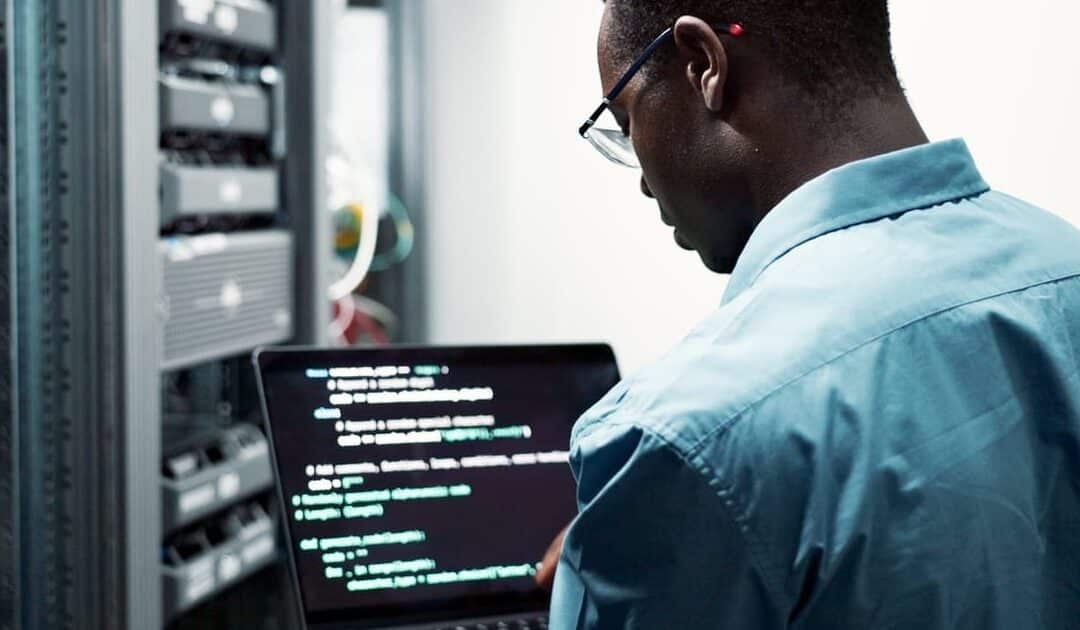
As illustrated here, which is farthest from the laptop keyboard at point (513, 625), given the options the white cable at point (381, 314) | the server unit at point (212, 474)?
the white cable at point (381, 314)

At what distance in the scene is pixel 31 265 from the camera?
135cm

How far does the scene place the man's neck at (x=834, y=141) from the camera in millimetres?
777

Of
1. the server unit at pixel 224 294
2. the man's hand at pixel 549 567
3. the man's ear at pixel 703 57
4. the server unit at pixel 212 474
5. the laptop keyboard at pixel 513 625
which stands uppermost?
the man's ear at pixel 703 57

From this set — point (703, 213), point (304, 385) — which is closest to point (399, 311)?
point (304, 385)

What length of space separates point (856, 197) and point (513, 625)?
1.93ft

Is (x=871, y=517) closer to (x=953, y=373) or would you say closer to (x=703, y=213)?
(x=953, y=373)

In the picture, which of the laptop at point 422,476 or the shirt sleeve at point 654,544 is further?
the laptop at point 422,476

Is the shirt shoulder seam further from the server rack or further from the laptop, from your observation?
the server rack

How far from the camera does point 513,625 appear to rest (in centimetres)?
117

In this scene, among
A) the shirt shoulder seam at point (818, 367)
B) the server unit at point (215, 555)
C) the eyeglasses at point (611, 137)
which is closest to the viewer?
the shirt shoulder seam at point (818, 367)

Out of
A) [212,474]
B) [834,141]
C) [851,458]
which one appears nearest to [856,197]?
[834,141]

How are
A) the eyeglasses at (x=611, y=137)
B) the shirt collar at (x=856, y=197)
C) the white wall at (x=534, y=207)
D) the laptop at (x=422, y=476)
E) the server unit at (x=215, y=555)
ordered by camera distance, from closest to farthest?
1. the shirt collar at (x=856, y=197)
2. the eyeglasses at (x=611, y=137)
3. the laptop at (x=422, y=476)
4. the server unit at (x=215, y=555)
5. the white wall at (x=534, y=207)

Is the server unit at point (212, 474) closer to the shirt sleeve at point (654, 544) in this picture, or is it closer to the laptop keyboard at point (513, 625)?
the laptop keyboard at point (513, 625)

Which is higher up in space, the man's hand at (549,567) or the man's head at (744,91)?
the man's head at (744,91)
